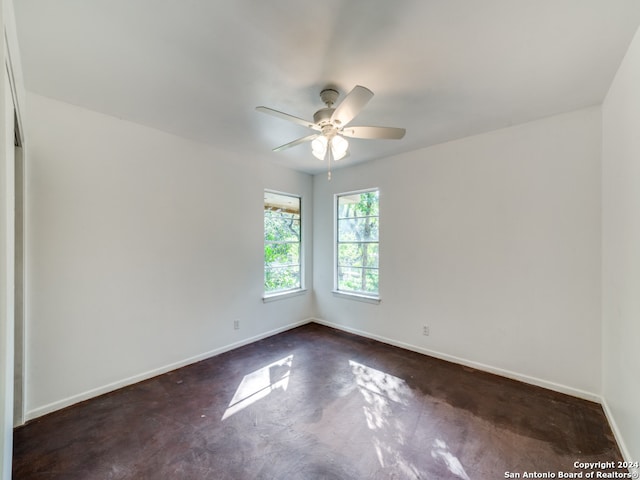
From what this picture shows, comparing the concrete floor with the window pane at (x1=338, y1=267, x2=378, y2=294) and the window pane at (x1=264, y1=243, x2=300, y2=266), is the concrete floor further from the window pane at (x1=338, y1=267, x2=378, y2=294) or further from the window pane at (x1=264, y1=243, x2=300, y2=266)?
the window pane at (x1=264, y1=243, x2=300, y2=266)

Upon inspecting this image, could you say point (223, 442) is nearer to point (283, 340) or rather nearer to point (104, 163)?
point (283, 340)

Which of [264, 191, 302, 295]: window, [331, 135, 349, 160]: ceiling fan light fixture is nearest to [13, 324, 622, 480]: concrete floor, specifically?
[264, 191, 302, 295]: window

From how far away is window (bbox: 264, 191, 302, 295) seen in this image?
4.09 meters

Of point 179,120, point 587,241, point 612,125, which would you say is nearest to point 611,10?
point 612,125

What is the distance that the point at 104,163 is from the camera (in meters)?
2.49

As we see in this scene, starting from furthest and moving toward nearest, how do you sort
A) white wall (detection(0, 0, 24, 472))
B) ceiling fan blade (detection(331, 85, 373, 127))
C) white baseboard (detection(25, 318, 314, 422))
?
white baseboard (detection(25, 318, 314, 422)) → ceiling fan blade (detection(331, 85, 373, 127)) → white wall (detection(0, 0, 24, 472))

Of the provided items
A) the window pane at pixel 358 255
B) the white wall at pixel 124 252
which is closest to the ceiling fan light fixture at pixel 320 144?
the white wall at pixel 124 252

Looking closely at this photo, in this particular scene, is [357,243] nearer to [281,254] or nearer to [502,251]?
[281,254]

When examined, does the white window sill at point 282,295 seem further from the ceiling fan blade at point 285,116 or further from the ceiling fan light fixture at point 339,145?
the ceiling fan blade at point 285,116

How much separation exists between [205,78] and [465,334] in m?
3.50

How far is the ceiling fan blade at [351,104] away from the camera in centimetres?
159

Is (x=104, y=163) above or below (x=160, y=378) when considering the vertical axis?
above

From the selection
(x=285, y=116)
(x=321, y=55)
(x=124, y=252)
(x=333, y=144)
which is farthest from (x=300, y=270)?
(x=321, y=55)

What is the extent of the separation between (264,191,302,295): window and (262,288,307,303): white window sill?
7cm
